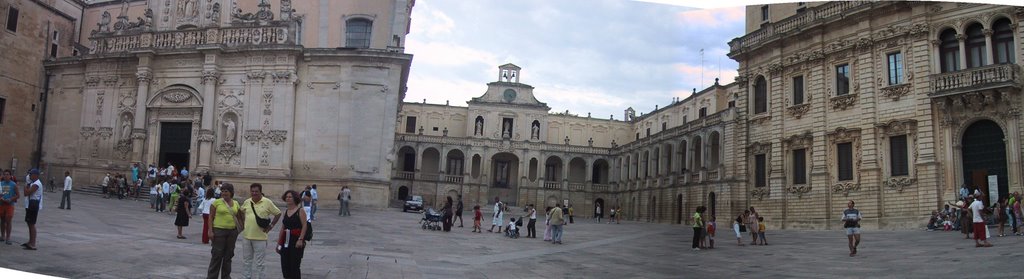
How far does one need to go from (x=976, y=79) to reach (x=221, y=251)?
1040 inches

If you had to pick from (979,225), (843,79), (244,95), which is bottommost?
(979,225)

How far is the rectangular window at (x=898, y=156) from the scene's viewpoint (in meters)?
28.5

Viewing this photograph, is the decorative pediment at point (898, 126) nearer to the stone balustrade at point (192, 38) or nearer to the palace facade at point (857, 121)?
the palace facade at point (857, 121)

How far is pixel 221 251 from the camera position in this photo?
10070 millimetres

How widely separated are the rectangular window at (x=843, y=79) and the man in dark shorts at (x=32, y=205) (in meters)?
29.6

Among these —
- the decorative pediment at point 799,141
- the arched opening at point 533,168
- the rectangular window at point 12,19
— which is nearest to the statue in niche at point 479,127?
the arched opening at point 533,168

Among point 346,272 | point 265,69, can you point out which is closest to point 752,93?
point 265,69

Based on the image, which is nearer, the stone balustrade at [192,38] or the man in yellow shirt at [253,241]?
the man in yellow shirt at [253,241]

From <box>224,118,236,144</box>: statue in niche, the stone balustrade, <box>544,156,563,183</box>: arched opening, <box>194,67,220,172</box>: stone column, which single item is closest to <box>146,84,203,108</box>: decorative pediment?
<box>194,67,220,172</box>: stone column

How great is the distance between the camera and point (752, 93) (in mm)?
36906

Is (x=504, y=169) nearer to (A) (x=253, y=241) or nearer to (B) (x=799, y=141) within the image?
(B) (x=799, y=141)

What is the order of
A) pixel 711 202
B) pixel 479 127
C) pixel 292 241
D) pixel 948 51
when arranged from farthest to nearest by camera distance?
pixel 479 127, pixel 711 202, pixel 948 51, pixel 292 241

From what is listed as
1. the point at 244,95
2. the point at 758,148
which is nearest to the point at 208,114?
the point at 244,95

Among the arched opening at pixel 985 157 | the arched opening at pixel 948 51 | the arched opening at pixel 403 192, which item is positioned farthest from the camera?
the arched opening at pixel 403 192
